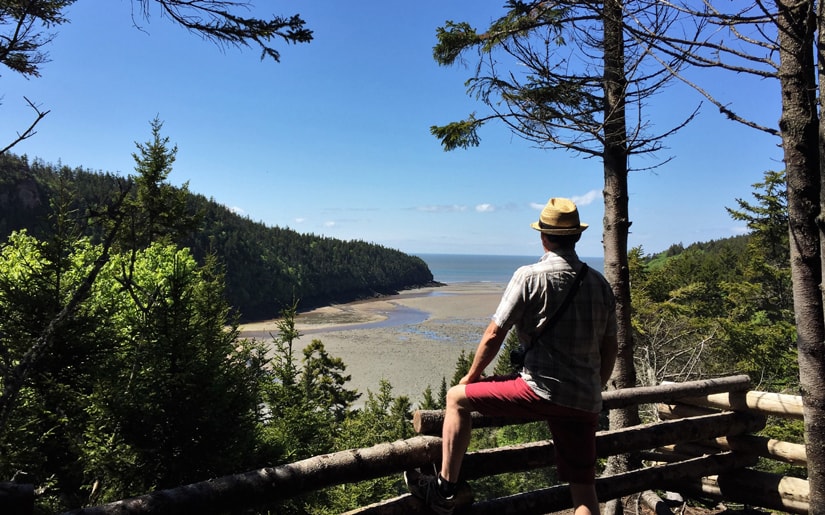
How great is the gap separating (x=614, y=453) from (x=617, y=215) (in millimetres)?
2639

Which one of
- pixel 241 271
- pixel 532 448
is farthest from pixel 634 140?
pixel 241 271

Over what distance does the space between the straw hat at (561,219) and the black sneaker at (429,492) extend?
175 cm

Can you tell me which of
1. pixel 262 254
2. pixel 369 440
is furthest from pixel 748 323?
pixel 262 254

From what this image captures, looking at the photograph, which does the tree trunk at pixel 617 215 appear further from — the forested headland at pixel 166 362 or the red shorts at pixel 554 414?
the forested headland at pixel 166 362

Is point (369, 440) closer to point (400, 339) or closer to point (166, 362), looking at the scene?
point (166, 362)

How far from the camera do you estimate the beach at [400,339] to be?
3450cm

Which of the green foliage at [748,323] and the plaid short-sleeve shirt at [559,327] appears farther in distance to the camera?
the green foliage at [748,323]

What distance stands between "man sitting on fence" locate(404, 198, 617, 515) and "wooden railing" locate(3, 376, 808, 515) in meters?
0.38

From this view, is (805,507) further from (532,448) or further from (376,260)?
(376,260)

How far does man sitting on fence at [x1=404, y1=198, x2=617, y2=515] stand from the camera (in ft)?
8.51

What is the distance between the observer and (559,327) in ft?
8.54

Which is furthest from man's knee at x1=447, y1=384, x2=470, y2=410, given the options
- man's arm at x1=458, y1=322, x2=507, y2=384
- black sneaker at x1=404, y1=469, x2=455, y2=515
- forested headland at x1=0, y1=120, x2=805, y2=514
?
forested headland at x1=0, y1=120, x2=805, y2=514

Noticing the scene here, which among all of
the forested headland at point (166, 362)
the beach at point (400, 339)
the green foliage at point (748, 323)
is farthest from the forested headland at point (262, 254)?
the green foliage at point (748, 323)

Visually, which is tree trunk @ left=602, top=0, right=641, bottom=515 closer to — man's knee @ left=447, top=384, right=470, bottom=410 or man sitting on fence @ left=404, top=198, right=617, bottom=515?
man sitting on fence @ left=404, top=198, right=617, bottom=515
